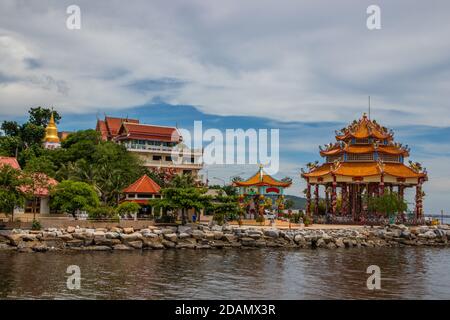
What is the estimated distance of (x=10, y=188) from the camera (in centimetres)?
4466

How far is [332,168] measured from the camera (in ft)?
216

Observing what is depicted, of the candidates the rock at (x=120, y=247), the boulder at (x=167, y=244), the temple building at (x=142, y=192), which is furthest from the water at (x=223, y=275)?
the temple building at (x=142, y=192)

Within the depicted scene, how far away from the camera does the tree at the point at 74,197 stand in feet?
160

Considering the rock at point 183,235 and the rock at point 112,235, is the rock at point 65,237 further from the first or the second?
the rock at point 183,235

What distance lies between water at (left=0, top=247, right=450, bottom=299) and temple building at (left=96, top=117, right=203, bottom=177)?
124 feet

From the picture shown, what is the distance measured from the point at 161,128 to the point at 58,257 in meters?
46.1

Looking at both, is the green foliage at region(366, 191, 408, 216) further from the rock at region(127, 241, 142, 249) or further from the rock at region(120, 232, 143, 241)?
the rock at region(127, 241, 142, 249)

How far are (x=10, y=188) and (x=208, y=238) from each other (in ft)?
56.1

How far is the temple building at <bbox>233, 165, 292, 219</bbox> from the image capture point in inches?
2603

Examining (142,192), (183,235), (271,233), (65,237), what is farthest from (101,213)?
(271,233)

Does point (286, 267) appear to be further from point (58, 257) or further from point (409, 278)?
point (58, 257)

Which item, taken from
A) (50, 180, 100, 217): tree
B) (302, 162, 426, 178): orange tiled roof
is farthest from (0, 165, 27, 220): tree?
(302, 162, 426, 178): orange tiled roof
